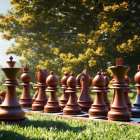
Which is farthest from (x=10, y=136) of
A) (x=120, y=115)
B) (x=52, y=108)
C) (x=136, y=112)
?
(x=136, y=112)

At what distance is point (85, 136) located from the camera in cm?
237

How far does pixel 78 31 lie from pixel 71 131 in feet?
36.3

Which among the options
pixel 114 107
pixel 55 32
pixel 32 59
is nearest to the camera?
pixel 114 107

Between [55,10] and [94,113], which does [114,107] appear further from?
[55,10]

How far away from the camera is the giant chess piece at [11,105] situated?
299 centimetres

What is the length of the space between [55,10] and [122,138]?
11.4 metres

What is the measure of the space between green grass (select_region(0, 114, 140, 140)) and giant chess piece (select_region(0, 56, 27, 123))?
0.36 ft

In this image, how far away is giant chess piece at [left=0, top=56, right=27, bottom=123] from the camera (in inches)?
118

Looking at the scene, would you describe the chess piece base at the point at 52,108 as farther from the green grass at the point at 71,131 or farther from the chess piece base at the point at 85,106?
the green grass at the point at 71,131

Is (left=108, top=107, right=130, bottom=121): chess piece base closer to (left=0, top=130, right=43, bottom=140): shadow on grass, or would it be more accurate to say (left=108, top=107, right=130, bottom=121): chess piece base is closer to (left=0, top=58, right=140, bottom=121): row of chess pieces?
(left=0, top=58, right=140, bottom=121): row of chess pieces

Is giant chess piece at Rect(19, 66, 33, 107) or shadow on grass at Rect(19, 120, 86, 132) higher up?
giant chess piece at Rect(19, 66, 33, 107)

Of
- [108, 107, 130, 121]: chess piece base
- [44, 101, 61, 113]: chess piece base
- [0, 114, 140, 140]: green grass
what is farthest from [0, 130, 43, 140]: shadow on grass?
[44, 101, 61, 113]: chess piece base

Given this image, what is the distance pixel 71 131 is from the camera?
101 inches

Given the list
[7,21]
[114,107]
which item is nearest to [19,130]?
[114,107]
